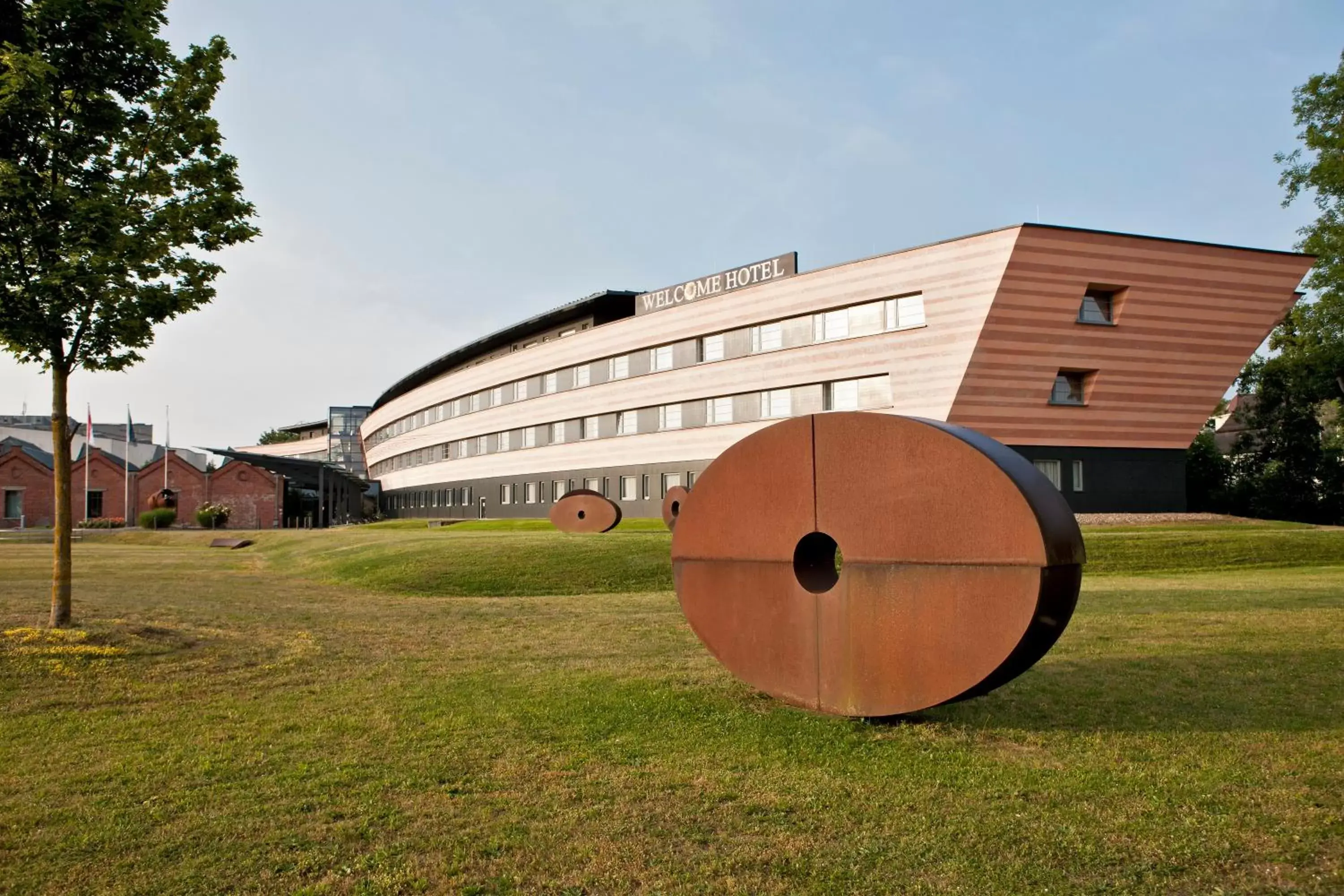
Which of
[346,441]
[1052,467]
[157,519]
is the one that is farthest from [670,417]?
[346,441]

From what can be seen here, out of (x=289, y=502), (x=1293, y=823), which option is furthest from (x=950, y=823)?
(x=289, y=502)

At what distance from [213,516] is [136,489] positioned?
11.9 meters

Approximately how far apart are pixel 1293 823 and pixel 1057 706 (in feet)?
9.72

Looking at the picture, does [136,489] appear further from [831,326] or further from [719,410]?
[831,326]

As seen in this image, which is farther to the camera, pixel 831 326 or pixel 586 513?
pixel 831 326

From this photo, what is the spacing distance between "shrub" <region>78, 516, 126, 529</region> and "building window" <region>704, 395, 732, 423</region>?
40266mm

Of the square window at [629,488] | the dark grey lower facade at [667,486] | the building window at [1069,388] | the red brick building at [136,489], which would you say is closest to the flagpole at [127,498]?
the red brick building at [136,489]

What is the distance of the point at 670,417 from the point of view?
52.8 m

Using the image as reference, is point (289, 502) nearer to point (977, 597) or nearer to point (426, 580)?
point (426, 580)

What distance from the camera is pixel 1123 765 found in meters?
6.33

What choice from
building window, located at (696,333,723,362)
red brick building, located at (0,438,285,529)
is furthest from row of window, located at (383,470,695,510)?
red brick building, located at (0,438,285,529)

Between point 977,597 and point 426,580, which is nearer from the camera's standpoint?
point 977,597

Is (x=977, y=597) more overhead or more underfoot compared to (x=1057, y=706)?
more overhead

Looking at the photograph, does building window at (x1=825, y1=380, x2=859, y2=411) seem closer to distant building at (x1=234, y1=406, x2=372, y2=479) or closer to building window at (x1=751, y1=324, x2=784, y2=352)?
building window at (x1=751, y1=324, x2=784, y2=352)
